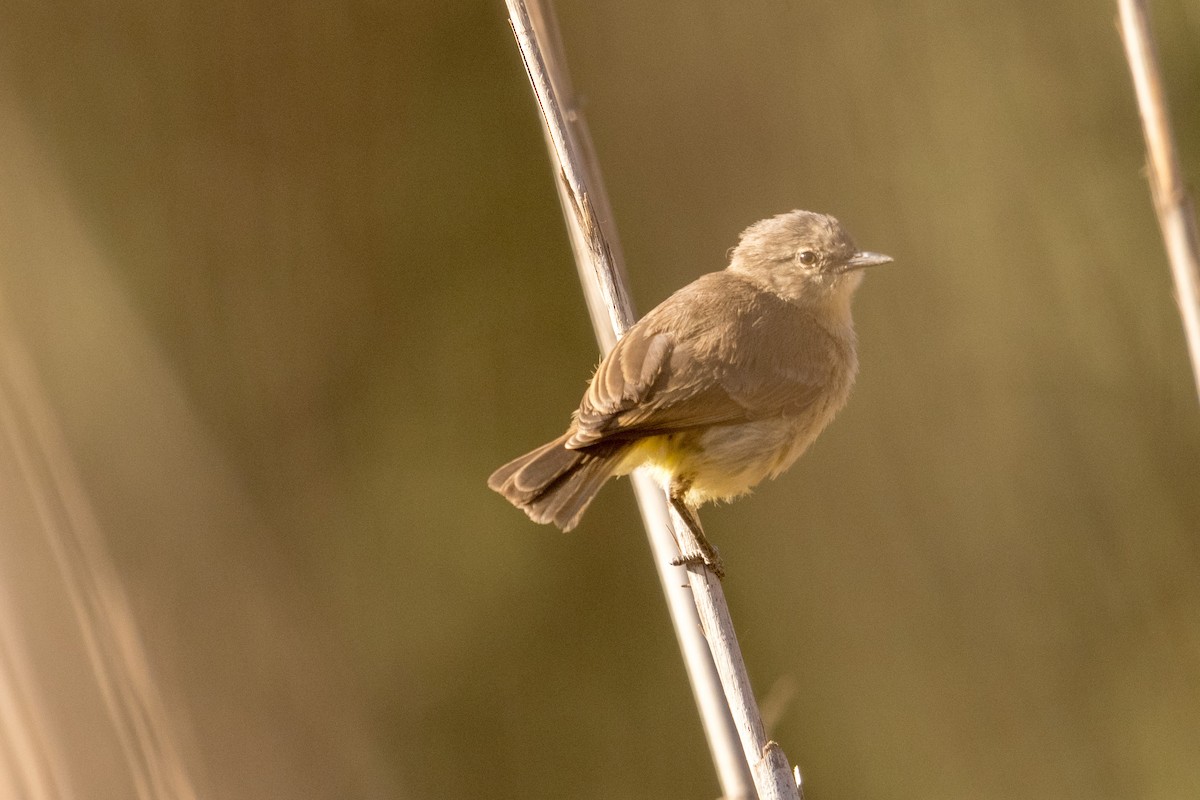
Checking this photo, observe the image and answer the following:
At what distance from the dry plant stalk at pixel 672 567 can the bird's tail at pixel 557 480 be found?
8.9 inches

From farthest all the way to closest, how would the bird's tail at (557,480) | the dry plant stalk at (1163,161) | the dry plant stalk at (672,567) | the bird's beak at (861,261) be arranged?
the bird's beak at (861,261), the bird's tail at (557,480), the dry plant stalk at (672,567), the dry plant stalk at (1163,161)

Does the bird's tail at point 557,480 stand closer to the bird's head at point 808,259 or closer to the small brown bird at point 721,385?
the small brown bird at point 721,385

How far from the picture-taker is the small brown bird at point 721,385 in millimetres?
1999

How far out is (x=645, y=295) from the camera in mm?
3367

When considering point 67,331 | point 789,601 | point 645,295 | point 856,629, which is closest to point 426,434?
point 645,295

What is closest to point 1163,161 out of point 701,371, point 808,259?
point 701,371

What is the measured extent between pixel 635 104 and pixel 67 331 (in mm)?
1766

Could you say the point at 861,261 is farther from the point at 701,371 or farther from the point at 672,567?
the point at 672,567

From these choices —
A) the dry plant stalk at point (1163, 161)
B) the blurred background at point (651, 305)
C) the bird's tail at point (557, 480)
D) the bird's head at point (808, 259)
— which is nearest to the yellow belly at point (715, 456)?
the bird's tail at point (557, 480)

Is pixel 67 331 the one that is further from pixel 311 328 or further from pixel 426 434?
pixel 426 434

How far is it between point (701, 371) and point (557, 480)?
0.37 metres

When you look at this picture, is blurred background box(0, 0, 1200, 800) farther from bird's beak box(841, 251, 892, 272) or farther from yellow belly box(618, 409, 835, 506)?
yellow belly box(618, 409, 835, 506)

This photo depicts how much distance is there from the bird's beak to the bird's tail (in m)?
0.77

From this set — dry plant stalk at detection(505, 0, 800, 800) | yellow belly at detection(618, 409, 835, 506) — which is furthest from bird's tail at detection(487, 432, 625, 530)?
dry plant stalk at detection(505, 0, 800, 800)
